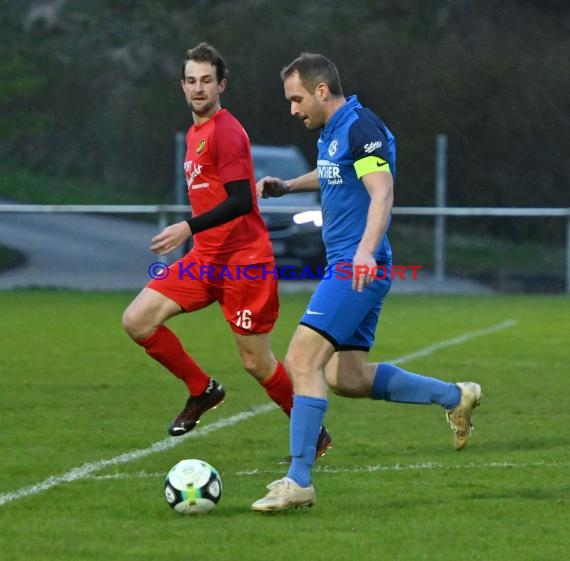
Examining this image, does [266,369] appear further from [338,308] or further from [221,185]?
[338,308]

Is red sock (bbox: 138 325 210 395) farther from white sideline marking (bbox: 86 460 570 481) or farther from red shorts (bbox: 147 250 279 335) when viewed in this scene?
white sideline marking (bbox: 86 460 570 481)

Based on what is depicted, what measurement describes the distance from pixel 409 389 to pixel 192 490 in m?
1.46

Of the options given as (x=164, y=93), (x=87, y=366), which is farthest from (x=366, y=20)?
(x=87, y=366)

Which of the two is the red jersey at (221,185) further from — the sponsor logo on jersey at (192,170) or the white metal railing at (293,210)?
the white metal railing at (293,210)

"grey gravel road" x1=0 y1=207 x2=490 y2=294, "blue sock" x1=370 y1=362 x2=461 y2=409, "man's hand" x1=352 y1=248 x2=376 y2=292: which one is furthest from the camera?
"grey gravel road" x1=0 y1=207 x2=490 y2=294

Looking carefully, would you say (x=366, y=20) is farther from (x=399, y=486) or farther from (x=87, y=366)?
(x=399, y=486)

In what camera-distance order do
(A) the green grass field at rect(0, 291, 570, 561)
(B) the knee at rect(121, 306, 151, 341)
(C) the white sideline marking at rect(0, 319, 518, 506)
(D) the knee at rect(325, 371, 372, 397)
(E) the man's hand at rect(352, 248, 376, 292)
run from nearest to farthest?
(A) the green grass field at rect(0, 291, 570, 561) → (E) the man's hand at rect(352, 248, 376, 292) → (C) the white sideline marking at rect(0, 319, 518, 506) → (D) the knee at rect(325, 371, 372, 397) → (B) the knee at rect(121, 306, 151, 341)

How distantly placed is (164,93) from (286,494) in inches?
961

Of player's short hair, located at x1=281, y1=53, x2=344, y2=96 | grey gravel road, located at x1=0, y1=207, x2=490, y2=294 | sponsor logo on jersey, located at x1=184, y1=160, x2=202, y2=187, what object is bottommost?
grey gravel road, located at x1=0, y1=207, x2=490, y2=294

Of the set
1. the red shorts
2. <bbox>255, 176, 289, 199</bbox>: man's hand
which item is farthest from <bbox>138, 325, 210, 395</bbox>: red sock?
<bbox>255, 176, 289, 199</bbox>: man's hand

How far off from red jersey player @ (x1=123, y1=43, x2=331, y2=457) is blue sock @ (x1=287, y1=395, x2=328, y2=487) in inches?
60.6

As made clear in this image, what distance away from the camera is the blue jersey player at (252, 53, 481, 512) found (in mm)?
6137

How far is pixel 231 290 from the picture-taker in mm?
7957

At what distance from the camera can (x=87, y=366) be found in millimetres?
12234
